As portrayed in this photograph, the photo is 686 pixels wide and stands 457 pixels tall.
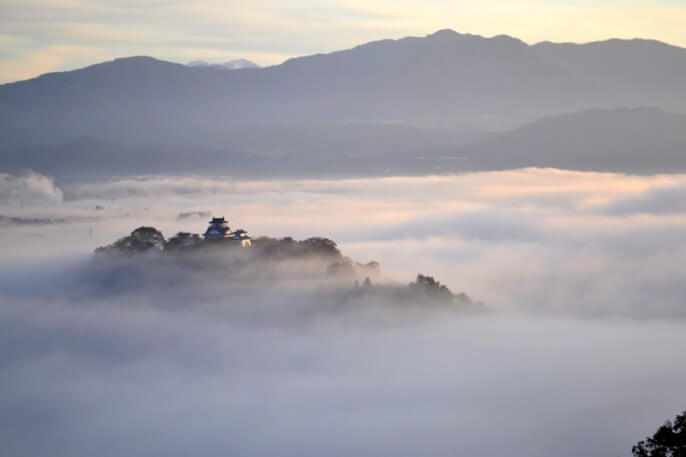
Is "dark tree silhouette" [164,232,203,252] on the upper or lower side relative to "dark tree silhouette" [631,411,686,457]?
upper

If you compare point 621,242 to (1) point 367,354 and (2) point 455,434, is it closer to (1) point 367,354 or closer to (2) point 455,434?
(1) point 367,354

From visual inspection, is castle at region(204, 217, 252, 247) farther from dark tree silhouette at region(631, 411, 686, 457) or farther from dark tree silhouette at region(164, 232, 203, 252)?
dark tree silhouette at region(631, 411, 686, 457)

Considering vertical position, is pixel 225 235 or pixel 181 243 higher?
pixel 225 235

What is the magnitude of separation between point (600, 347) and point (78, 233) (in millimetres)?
87077

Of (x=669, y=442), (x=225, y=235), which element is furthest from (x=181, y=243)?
(x=669, y=442)

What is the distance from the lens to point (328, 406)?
67.0 metres

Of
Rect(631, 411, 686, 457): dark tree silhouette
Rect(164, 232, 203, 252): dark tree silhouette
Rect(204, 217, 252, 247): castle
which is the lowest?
Rect(631, 411, 686, 457): dark tree silhouette

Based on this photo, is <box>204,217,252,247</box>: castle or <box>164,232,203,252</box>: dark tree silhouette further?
<box>204,217,252,247</box>: castle

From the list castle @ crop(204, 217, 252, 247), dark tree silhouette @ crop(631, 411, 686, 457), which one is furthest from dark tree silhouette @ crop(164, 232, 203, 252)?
dark tree silhouette @ crop(631, 411, 686, 457)

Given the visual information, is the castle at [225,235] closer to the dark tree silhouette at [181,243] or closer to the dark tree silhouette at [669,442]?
the dark tree silhouette at [181,243]

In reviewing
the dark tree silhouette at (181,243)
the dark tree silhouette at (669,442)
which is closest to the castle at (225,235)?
the dark tree silhouette at (181,243)

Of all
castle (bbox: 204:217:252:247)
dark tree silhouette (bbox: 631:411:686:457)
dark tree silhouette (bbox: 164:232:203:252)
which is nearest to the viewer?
dark tree silhouette (bbox: 631:411:686:457)

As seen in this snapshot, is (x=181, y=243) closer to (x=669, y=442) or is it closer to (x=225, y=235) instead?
(x=225, y=235)

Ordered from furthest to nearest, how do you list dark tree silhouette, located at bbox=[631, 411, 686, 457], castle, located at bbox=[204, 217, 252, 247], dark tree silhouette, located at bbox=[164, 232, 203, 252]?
castle, located at bbox=[204, 217, 252, 247] < dark tree silhouette, located at bbox=[164, 232, 203, 252] < dark tree silhouette, located at bbox=[631, 411, 686, 457]
